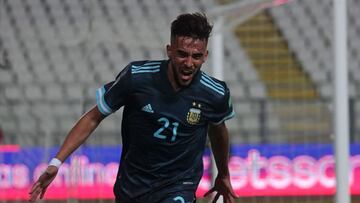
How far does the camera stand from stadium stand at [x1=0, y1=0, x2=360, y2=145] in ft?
31.4

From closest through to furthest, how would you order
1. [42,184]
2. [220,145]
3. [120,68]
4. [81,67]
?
[42,184]
[220,145]
[81,67]
[120,68]

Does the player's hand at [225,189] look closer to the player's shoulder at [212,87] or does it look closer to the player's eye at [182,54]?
the player's shoulder at [212,87]

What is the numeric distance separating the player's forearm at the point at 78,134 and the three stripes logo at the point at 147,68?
0.31 meters

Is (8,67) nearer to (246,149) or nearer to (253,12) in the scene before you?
(253,12)

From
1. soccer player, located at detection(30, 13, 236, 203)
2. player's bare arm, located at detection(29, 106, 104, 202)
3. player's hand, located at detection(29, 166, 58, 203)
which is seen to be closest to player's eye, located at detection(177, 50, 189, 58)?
soccer player, located at detection(30, 13, 236, 203)

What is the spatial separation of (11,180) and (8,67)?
1.16m

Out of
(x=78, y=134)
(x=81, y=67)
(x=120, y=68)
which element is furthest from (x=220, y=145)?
(x=120, y=68)

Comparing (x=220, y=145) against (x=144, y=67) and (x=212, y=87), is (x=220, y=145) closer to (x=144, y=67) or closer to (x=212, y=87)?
(x=212, y=87)

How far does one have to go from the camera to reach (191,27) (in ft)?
15.6

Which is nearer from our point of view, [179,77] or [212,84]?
[179,77]

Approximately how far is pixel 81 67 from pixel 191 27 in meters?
5.53

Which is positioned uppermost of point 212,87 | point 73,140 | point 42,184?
point 212,87

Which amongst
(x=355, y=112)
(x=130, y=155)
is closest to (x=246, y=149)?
(x=355, y=112)

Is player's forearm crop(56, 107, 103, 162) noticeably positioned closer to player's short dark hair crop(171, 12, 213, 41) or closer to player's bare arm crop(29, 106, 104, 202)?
player's bare arm crop(29, 106, 104, 202)
